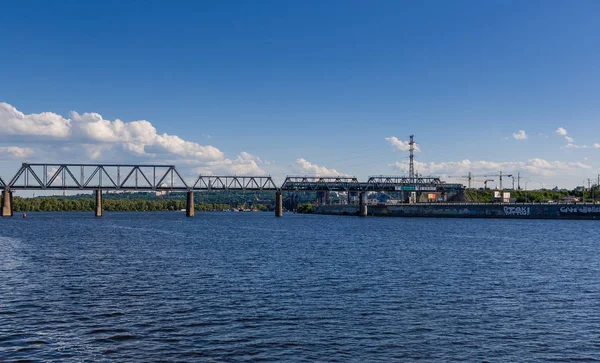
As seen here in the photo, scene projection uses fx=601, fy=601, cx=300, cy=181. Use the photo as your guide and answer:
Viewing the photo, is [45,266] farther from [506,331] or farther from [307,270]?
[506,331]

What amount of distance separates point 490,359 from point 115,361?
1619 centimetres

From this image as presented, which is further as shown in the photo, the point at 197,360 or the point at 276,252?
the point at 276,252

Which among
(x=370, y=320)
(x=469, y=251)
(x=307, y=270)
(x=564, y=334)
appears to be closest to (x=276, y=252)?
(x=307, y=270)

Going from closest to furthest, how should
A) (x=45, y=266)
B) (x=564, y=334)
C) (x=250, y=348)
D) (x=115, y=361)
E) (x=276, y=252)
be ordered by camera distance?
(x=115, y=361) → (x=250, y=348) → (x=564, y=334) → (x=45, y=266) → (x=276, y=252)

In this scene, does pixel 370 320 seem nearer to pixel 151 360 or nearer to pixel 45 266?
pixel 151 360

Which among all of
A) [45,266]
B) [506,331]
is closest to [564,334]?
[506,331]

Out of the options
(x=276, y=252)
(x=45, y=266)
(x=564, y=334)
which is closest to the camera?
(x=564, y=334)

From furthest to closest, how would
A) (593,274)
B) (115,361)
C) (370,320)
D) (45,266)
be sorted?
1. (45,266)
2. (593,274)
3. (370,320)
4. (115,361)

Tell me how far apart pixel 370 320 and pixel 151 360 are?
42.4 feet

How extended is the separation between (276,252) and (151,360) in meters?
50.0

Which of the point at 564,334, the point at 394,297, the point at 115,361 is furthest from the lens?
the point at 394,297

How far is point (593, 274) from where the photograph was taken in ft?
176

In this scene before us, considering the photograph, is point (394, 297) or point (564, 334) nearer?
point (564, 334)

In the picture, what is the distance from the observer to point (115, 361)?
2561 centimetres
